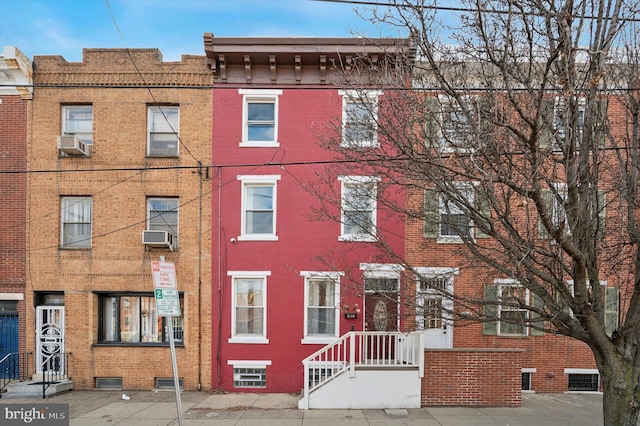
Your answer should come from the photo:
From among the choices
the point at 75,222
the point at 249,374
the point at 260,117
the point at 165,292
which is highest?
the point at 260,117

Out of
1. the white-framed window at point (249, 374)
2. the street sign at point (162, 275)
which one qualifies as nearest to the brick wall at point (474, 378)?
the white-framed window at point (249, 374)

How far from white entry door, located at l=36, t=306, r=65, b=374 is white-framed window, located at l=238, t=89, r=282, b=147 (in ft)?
23.8

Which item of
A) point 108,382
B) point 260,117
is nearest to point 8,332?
point 108,382

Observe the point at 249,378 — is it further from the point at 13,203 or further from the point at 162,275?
the point at 13,203

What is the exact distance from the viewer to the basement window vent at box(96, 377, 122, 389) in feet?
32.8

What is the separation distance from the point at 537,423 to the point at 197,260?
895cm

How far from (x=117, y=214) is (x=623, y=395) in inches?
455

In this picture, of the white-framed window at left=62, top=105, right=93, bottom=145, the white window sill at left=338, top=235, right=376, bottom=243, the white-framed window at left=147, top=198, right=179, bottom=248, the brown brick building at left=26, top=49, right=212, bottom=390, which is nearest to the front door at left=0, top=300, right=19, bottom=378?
the brown brick building at left=26, top=49, right=212, bottom=390

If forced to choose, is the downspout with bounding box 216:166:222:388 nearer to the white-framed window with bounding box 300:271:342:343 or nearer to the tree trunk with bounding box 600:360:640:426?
the white-framed window with bounding box 300:271:342:343

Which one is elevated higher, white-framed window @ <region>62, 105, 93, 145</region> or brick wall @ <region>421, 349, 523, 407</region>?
white-framed window @ <region>62, 105, 93, 145</region>

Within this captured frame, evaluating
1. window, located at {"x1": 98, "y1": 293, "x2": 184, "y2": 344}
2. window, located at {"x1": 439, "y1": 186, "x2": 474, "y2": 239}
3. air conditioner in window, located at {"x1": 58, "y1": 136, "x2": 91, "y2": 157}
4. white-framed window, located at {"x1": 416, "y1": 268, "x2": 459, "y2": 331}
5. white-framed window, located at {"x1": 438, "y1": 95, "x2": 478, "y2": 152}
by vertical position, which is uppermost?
air conditioner in window, located at {"x1": 58, "y1": 136, "x2": 91, "y2": 157}

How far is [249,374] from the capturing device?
9875mm

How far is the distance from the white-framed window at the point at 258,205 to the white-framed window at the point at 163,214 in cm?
200

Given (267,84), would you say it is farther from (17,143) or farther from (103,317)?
(103,317)
